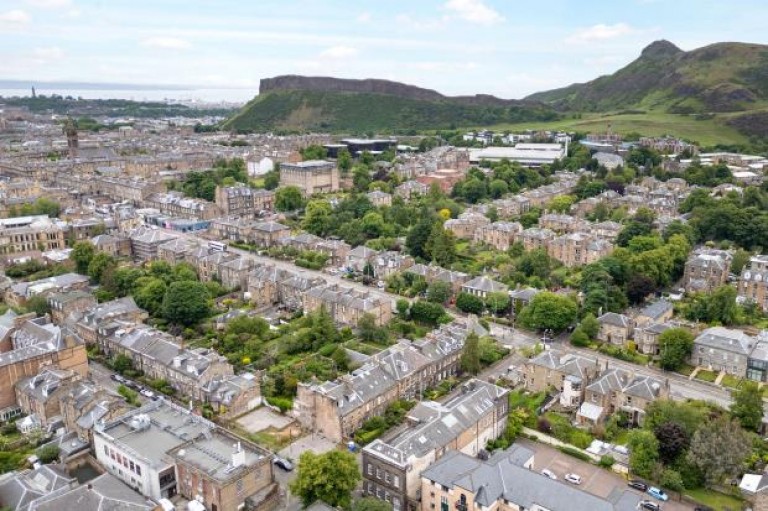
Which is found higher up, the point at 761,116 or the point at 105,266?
the point at 761,116

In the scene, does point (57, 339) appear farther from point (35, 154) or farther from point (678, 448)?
point (35, 154)

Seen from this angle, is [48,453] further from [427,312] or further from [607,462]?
[607,462]

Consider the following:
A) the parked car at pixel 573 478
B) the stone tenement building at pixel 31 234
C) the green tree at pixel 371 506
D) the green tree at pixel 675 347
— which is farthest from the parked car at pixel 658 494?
the stone tenement building at pixel 31 234

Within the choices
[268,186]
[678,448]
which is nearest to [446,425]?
[678,448]

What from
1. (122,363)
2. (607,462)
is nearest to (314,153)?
(122,363)

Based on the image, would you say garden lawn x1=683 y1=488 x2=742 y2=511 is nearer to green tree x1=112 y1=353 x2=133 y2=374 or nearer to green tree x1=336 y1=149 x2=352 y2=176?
green tree x1=112 y1=353 x2=133 y2=374
